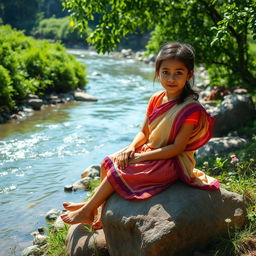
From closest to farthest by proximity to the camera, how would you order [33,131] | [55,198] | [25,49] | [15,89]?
[55,198]
[33,131]
[15,89]
[25,49]

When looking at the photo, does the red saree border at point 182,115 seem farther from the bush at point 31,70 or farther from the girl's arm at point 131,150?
the bush at point 31,70

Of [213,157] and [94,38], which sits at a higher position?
[94,38]

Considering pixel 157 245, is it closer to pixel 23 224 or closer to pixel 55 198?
pixel 23 224

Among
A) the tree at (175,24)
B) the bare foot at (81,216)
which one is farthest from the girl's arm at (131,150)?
the tree at (175,24)

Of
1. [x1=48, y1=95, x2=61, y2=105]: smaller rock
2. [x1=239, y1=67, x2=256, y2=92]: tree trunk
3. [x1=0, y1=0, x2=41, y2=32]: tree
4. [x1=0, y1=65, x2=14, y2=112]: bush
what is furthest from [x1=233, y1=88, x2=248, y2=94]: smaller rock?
[x1=0, y1=0, x2=41, y2=32]: tree

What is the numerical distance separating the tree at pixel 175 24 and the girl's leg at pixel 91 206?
4.39m

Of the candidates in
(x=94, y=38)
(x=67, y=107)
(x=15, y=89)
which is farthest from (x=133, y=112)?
(x=94, y=38)

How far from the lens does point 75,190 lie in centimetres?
661

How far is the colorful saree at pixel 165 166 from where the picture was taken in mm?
3549

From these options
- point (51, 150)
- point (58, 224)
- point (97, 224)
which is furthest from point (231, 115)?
point (97, 224)

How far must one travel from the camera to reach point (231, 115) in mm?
8477

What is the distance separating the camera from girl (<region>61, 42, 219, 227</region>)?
356 cm

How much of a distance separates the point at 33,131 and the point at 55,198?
4.64m

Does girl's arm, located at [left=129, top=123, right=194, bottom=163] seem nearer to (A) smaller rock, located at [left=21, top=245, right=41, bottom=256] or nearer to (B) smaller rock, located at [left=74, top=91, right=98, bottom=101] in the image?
(A) smaller rock, located at [left=21, top=245, right=41, bottom=256]
